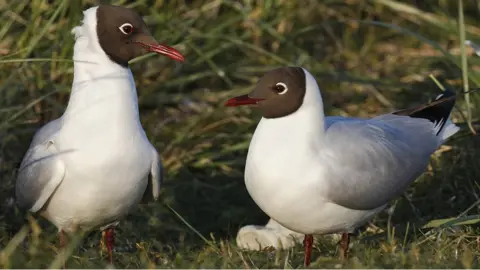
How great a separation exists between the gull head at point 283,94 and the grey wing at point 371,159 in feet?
0.62

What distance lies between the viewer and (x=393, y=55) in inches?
291

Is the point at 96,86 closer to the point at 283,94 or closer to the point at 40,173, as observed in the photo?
the point at 40,173

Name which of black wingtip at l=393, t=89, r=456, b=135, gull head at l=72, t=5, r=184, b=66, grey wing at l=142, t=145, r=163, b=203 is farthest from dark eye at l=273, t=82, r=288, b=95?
black wingtip at l=393, t=89, r=456, b=135

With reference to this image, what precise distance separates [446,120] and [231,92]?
1796mm

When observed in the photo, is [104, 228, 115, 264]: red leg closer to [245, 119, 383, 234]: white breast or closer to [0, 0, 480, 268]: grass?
[0, 0, 480, 268]: grass

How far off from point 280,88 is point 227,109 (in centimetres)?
207

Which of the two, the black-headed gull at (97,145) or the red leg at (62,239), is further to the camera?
the red leg at (62,239)

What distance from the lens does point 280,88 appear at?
4.24m

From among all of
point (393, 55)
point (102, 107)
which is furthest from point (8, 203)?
point (393, 55)

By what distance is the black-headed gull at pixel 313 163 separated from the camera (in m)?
4.07

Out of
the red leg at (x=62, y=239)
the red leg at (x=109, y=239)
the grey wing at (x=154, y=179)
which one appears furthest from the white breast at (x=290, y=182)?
the red leg at (x=62, y=239)

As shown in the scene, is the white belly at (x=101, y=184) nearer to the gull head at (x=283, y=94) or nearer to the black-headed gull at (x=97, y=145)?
the black-headed gull at (x=97, y=145)

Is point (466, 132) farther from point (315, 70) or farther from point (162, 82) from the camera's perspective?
point (162, 82)

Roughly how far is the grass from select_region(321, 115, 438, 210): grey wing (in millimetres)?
211
